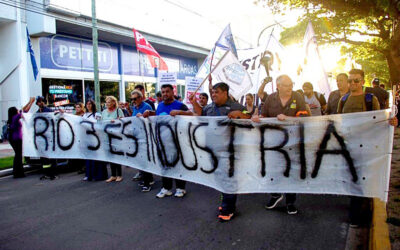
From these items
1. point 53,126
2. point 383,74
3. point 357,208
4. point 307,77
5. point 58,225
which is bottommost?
point 58,225

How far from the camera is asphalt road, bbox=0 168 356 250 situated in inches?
148

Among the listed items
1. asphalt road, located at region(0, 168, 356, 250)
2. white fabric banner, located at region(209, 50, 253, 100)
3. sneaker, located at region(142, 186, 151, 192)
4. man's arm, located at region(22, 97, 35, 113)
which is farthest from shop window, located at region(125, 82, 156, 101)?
sneaker, located at region(142, 186, 151, 192)

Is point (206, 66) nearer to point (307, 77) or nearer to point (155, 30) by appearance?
point (307, 77)

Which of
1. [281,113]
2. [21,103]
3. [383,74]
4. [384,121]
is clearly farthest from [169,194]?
[383,74]

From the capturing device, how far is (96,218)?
4.64 metres

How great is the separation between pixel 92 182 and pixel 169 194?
2.02 metres

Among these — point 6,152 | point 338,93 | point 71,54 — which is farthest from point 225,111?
point 71,54

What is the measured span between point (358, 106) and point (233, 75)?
117 inches

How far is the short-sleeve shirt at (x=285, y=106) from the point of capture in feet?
14.5

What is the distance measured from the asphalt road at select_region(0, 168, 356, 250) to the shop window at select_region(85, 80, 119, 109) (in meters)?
11.9

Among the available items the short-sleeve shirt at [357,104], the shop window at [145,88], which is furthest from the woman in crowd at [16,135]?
the shop window at [145,88]

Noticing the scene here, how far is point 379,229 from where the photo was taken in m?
3.63

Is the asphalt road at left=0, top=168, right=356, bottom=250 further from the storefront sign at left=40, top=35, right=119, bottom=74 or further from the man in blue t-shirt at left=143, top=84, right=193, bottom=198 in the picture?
the storefront sign at left=40, top=35, right=119, bottom=74

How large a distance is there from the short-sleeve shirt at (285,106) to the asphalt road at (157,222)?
1.37m
